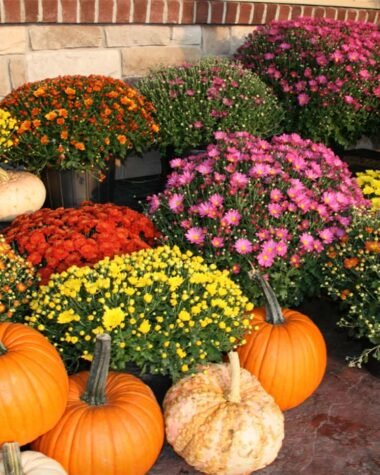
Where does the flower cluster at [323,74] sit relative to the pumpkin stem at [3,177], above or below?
above

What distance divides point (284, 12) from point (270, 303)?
15.4 ft

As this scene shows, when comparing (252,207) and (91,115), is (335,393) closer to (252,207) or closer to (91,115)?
(252,207)

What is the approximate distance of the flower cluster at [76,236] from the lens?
11.2 feet

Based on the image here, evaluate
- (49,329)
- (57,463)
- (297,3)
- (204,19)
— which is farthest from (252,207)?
(297,3)

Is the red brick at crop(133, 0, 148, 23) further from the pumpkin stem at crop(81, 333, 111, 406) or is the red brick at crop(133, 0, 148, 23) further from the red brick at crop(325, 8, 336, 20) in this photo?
Result: the pumpkin stem at crop(81, 333, 111, 406)

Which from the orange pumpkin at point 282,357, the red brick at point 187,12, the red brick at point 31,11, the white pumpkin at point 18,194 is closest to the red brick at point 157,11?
the red brick at point 187,12

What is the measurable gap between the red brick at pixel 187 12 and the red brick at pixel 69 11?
46.2 inches

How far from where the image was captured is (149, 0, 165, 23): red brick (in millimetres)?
5781

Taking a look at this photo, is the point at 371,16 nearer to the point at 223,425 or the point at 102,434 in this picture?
the point at 223,425

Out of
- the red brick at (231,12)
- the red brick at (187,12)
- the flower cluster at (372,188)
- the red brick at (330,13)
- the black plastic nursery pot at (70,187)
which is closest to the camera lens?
the flower cluster at (372,188)

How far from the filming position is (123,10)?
5.60 m

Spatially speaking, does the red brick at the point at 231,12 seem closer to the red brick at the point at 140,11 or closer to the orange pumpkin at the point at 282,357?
the red brick at the point at 140,11

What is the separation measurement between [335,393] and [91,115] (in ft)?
8.59

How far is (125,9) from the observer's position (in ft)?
18.4
